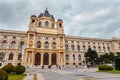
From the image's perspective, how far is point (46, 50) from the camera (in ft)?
187

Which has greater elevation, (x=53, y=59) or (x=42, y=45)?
(x=42, y=45)

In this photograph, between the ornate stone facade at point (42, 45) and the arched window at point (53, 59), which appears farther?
the arched window at point (53, 59)

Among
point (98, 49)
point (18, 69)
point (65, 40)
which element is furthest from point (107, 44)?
point (18, 69)

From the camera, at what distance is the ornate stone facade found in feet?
175

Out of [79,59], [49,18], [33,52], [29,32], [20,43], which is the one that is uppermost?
[49,18]

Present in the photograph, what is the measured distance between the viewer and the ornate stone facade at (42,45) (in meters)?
53.5

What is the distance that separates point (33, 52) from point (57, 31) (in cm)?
1721

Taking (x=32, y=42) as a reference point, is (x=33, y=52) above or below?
below

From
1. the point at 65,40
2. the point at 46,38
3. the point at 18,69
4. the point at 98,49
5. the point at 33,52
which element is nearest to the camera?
the point at 18,69

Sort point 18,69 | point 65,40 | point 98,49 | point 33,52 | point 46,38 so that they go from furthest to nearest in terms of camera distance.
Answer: point 98,49, point 65,40, point 46,38, point 33,52, point 18,69

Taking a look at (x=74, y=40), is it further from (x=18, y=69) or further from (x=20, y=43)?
(x=18, y=69)

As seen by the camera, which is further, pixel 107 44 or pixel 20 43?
pixel 107 44

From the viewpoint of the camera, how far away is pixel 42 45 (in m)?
57.4

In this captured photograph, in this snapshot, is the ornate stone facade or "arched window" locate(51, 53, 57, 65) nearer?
the ornate stone facade
